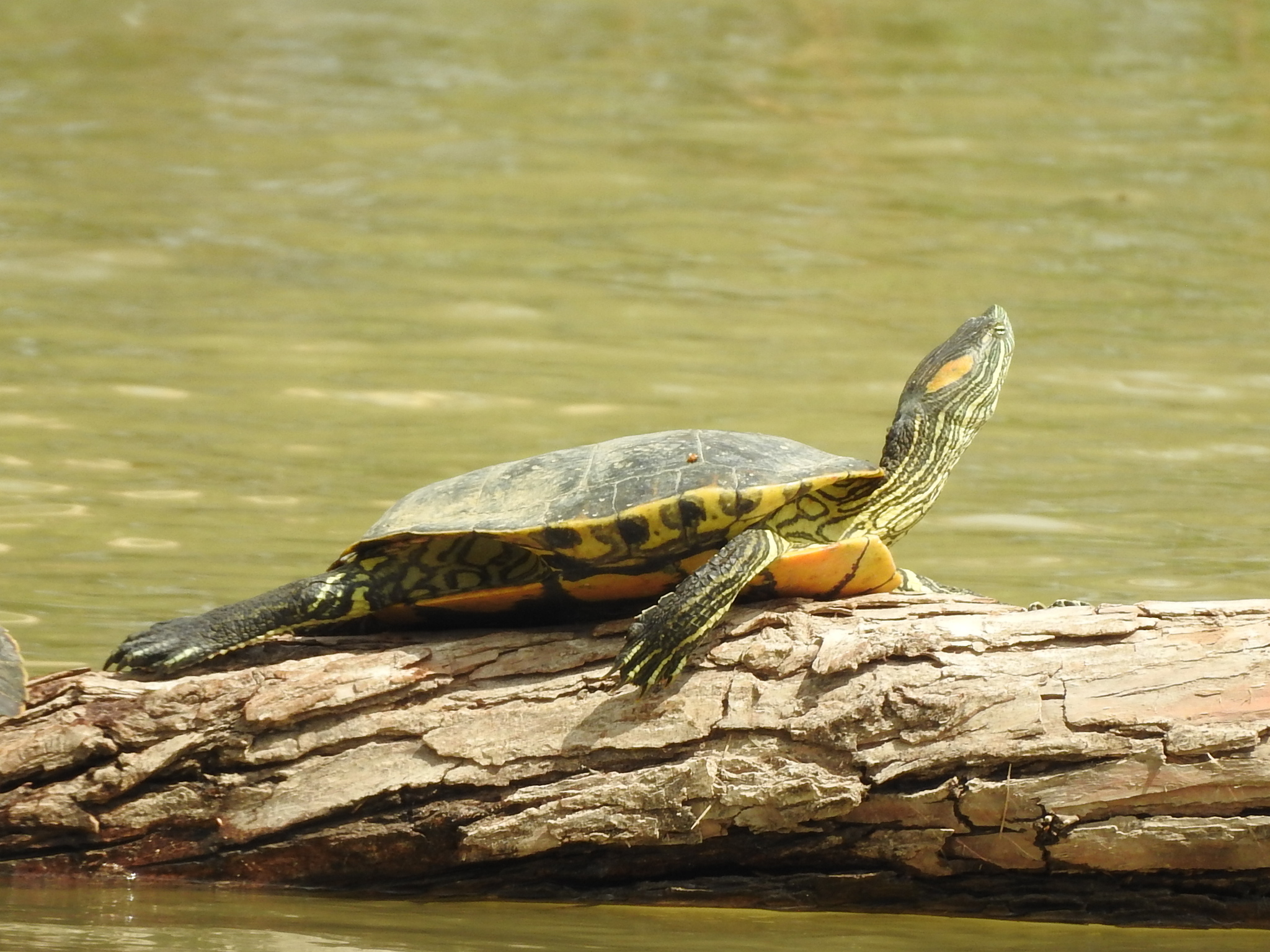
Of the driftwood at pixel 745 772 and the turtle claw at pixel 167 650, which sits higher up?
the turtle claw at pixel 167 650

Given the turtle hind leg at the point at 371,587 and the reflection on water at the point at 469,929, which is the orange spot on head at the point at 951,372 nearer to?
the turtle hind leg at the point at 371,587

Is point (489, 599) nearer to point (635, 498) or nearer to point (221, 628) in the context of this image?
point (635, 498)

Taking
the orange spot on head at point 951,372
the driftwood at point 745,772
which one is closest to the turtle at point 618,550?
the driftwood at point 745,772

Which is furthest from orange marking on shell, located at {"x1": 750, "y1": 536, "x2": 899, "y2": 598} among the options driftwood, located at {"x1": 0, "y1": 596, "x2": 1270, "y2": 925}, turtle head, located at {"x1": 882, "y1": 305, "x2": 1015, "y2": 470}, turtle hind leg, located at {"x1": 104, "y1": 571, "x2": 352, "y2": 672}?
turtle hind leg, located at {"x1": 104, "y1": 571, "x2": 352, "y2": 672}

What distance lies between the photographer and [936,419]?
161 inches

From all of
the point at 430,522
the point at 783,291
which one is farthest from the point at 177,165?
the point at 430,522

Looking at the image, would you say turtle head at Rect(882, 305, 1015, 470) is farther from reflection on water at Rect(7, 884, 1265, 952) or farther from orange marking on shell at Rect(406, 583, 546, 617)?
reflection on water at Rect(7, 884, 1265, 952)

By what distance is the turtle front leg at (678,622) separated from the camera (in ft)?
11.2

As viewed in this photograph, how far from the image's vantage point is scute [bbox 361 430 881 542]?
3572 mm

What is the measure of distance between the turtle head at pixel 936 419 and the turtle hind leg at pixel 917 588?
0.11 meters

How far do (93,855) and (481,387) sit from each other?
5.10 m

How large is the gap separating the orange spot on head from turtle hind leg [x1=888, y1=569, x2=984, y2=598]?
0.46 metres

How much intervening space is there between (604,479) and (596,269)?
7013mm

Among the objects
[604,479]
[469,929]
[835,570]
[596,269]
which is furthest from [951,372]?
[596,269]
